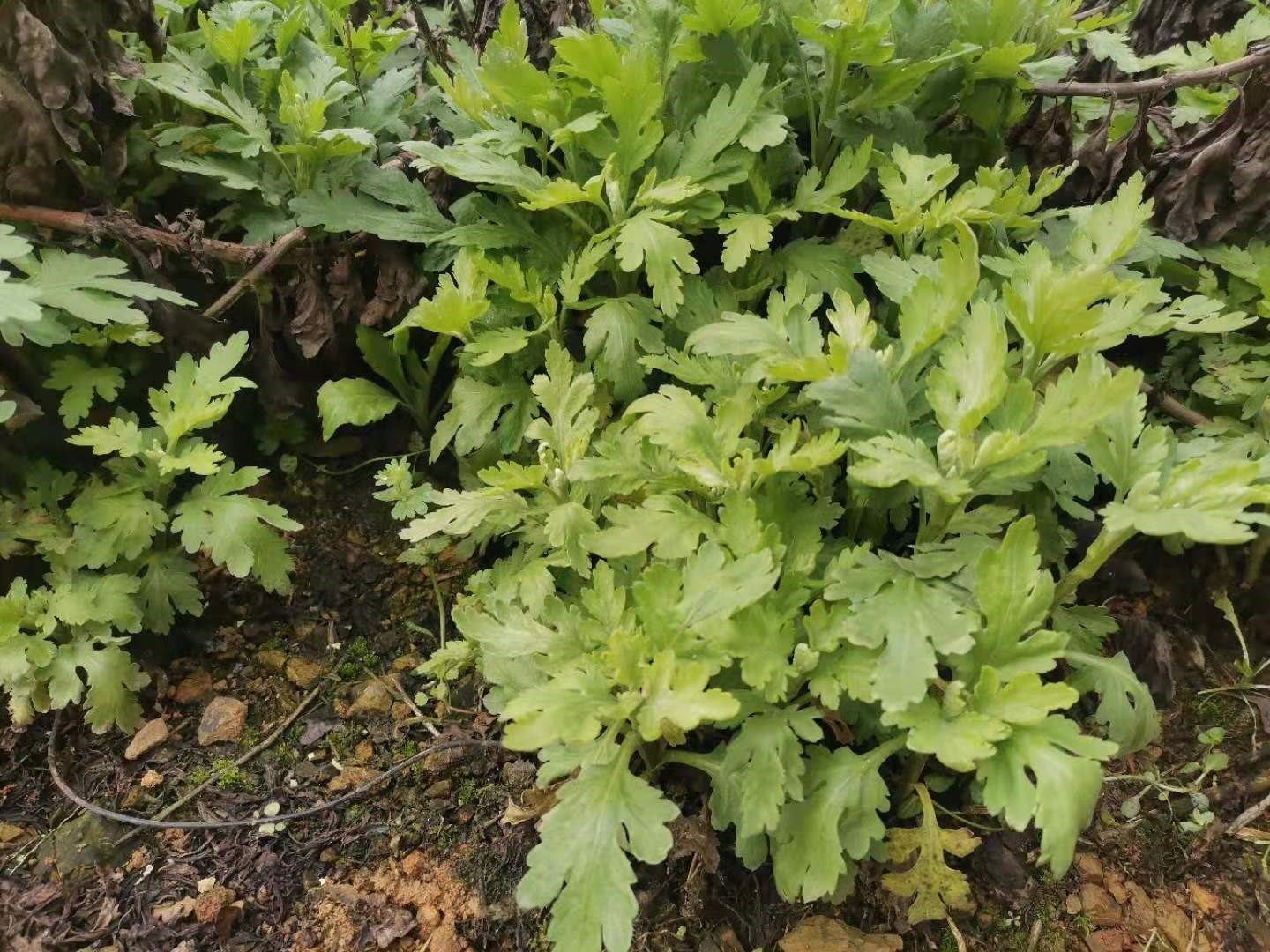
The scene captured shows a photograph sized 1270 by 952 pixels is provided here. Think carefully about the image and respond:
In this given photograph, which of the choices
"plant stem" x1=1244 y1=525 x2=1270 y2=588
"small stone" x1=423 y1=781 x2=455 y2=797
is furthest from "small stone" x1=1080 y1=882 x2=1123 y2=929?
"small stone" x1=423 y1=781 x2=455 y2=797

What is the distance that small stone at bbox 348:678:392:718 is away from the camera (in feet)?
6.19

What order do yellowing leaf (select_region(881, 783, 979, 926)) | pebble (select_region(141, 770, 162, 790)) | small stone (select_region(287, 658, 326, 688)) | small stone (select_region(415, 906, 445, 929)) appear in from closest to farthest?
yellowing leaf (select_region(881, 783, 979, 926)), small stone (select_region(415, 906, 445, 929)), pebble (select_region(141, 770, 162, 790)), small stone (select_region(287, 658, 326, 688))

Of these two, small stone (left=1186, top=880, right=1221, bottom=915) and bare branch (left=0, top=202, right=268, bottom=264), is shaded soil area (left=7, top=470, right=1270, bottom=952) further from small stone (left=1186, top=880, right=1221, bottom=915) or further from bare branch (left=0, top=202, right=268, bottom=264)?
bare branch (left=0, top=202, right=268, bottom=264)

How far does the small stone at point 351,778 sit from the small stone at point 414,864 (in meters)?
0.20

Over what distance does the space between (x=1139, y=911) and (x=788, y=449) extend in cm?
109

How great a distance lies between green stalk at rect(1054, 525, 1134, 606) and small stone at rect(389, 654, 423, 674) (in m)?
1.41

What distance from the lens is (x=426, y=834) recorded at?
1.67 metres

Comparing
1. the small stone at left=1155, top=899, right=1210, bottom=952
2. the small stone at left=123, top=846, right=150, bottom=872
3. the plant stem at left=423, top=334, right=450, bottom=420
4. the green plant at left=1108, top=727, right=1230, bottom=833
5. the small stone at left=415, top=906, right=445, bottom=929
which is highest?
the plant stem at left=423, top=334, right=450, bottom=420

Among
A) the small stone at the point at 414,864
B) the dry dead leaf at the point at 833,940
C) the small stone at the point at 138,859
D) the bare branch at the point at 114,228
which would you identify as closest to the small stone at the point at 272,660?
the small stone at the point at 138,859

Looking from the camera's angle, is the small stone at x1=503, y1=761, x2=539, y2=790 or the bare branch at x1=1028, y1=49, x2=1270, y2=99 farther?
the bare branch at x1=1028, y1=49, x2=1270, y2=99

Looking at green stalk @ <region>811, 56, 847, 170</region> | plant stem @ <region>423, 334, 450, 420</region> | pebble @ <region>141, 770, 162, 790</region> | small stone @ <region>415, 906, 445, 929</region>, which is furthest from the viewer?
plant stem @ <region>423, 334, 450, 420</region>

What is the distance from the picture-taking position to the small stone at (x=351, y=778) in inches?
68.8

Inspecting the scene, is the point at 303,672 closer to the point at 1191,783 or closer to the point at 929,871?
the point at 929,871

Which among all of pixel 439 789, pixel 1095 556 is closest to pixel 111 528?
pixel 439 789
